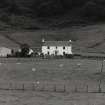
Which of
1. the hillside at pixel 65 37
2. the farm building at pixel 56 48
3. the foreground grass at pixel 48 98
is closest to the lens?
the foreground grass at pixel 48 98

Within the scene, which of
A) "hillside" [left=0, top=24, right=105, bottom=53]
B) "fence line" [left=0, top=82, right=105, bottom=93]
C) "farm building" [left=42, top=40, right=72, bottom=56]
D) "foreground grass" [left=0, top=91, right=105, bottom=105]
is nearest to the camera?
"foreground grass" [left=0, top=91, right=105, bottom=105]

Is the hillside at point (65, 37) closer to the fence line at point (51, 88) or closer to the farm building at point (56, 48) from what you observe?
the farm building at point (56, 48)

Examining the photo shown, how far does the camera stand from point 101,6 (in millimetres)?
196750

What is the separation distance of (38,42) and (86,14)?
260 ft

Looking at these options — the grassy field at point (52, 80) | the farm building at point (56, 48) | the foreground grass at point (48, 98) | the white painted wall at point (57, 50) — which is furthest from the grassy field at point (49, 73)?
the farm building at point (56, 48)

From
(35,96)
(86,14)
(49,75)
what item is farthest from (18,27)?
(35,96)

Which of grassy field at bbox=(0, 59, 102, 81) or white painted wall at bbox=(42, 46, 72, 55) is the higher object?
white painted wall at bbox=(42, 46, 72, 55)

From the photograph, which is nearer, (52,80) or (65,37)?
(52,80)

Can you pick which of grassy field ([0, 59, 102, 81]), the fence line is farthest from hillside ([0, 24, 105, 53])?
the fence line

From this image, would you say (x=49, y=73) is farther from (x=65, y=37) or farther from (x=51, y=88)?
(x=65, y=37)

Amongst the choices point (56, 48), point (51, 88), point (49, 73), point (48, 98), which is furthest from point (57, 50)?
point (48, 98)

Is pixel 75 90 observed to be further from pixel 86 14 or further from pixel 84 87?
pixel 86 14

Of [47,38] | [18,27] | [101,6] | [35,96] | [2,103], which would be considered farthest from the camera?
[101,6]

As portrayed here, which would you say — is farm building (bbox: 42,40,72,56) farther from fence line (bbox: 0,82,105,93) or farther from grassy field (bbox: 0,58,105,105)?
fence line (bbox: 0,82,105,93)
